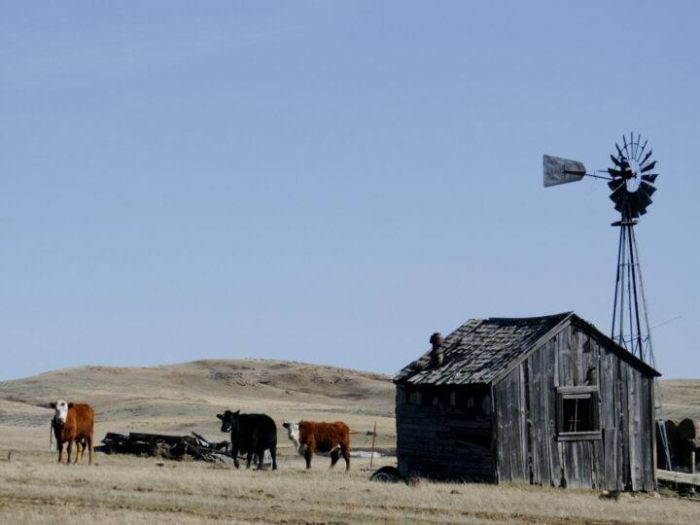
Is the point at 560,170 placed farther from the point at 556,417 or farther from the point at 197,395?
the point at 197,395

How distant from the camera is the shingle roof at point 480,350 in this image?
114 feet

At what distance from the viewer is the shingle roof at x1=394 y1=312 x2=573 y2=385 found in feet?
114

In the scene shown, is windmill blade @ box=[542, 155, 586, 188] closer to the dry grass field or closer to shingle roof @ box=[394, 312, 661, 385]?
shingle roof @ box=[394, 312, 661, 385]

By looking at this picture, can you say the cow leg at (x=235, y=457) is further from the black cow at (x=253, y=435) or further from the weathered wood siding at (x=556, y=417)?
the weathered wood siding at (x=556, y=417)

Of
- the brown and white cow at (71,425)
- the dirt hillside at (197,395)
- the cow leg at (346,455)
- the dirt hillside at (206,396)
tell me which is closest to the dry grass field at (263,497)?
the cow leg at (346,455)

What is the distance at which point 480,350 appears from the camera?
36.2 m

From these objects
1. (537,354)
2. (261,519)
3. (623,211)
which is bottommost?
(261,519)

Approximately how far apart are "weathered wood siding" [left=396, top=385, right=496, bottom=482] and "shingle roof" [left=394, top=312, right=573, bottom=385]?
37 centimetres

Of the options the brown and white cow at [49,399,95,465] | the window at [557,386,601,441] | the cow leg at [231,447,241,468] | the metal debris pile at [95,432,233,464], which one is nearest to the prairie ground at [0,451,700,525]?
the brown and white cow at [49,399,95,465]

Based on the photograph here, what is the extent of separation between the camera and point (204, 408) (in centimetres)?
7300

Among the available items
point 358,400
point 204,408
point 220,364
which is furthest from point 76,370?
point 204,408

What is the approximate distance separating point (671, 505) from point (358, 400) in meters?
68.6

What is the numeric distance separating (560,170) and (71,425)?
54.9ft

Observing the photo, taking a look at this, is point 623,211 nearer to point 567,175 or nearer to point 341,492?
point 567,175
